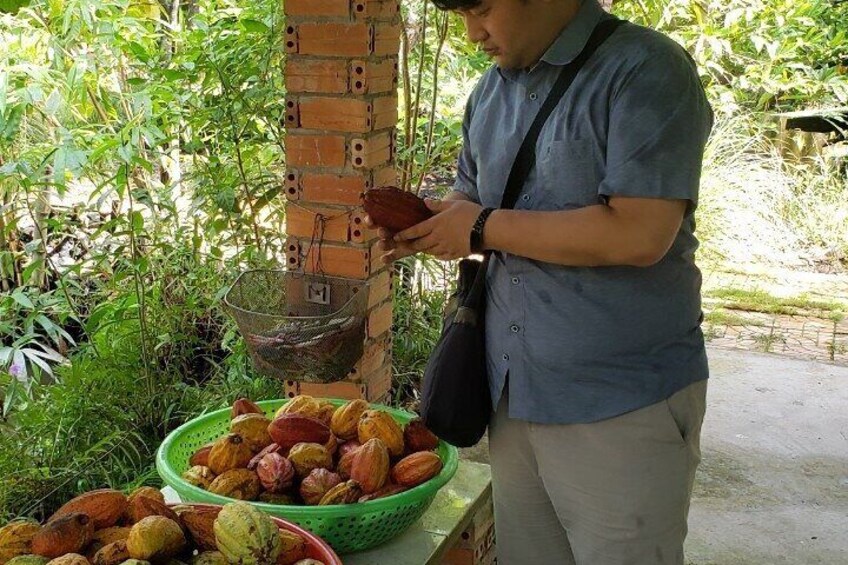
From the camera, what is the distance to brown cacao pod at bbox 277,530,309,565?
1.48 metres

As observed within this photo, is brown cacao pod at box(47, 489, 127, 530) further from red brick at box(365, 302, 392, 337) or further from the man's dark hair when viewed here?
red brick at box(365, 302, 392, 337)

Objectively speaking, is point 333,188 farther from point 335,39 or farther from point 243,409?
point 243,409

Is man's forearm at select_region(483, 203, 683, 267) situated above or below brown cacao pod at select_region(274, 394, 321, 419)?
above

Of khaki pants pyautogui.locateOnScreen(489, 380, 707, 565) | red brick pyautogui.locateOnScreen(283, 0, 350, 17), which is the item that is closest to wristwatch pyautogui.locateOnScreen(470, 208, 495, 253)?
khaki pants pyautogui.locateOnScreen(489, 380, 707, 565)

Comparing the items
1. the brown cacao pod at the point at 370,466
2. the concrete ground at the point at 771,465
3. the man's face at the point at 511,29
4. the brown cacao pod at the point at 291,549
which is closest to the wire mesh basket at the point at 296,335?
the brown cacao pod at the point at 370,466

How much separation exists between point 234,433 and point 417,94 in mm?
2142

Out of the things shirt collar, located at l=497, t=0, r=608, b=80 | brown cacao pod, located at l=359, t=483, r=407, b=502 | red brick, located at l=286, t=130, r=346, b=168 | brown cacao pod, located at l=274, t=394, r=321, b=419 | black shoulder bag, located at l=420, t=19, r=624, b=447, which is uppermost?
shirt collar, located at l=497, t=0, r=608, b=80

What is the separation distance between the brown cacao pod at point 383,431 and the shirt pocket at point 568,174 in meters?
0.60

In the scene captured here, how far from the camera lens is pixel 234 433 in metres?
1.84

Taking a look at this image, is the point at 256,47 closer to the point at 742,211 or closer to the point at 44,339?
the point at 44,339

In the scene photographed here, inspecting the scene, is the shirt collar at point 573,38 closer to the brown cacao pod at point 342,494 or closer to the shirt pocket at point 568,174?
the shirt pocket at point 568,174

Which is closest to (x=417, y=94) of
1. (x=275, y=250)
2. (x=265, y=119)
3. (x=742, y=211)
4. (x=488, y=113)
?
(x=265, y=119)

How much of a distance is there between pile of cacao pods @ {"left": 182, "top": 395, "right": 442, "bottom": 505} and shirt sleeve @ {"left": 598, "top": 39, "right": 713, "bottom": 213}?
28.2 inches

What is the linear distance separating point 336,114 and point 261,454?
3.86ft
